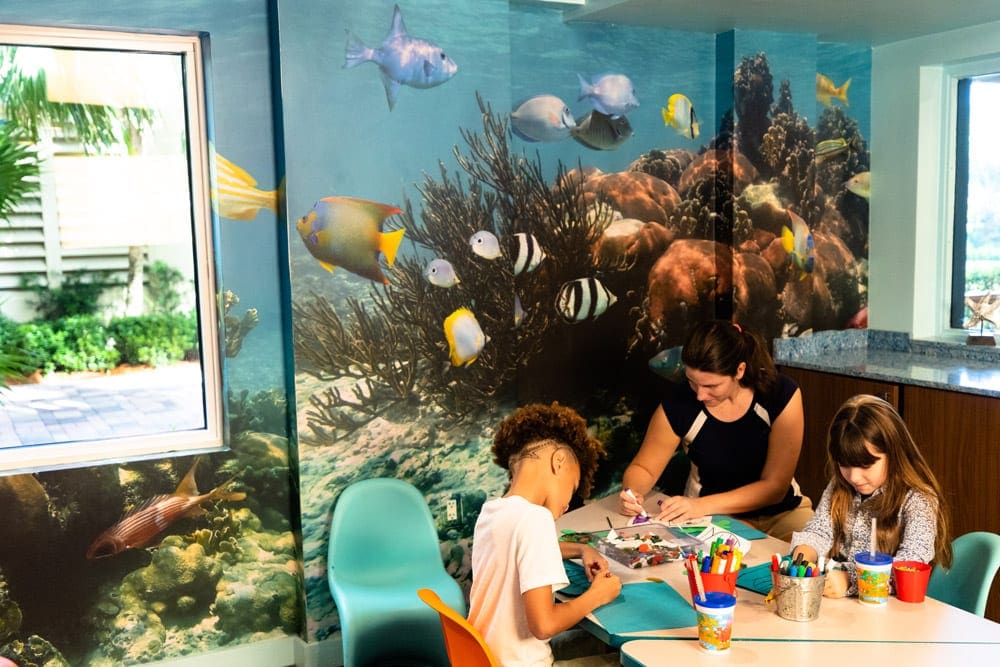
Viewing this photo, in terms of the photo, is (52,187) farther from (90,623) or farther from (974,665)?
(974,665)

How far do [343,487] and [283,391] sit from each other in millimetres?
409

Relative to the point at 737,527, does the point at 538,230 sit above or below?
above

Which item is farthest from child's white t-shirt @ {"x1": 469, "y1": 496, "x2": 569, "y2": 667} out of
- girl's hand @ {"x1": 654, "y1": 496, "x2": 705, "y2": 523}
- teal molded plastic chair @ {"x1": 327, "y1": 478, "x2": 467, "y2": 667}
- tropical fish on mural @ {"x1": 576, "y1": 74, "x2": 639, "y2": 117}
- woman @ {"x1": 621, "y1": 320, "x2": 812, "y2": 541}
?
tropical fish on mural @ {"x1": 576, "y1": 74, "x2": 639, "y2": 117}

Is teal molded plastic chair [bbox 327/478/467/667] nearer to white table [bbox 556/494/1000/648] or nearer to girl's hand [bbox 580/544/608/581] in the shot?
girl's hand [bbox 580/544/608/581]

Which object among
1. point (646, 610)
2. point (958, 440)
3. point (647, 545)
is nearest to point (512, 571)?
point (646, 610)

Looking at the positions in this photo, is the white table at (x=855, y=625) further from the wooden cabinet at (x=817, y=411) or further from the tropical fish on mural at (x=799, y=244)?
the tropical fish on mural at (x=799, y=244)

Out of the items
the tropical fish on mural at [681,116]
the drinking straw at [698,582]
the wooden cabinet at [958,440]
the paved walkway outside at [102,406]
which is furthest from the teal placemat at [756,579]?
the tropical fish on mural at [681,116]

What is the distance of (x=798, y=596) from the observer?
6.72ft

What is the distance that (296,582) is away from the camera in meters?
Answer: 3.57

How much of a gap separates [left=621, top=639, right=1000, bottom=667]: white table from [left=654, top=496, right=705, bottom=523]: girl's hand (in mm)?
770

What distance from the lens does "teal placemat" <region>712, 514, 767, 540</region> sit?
2.63m

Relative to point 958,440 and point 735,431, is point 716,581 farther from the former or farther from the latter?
point 958,440

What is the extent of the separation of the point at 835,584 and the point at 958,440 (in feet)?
5.42

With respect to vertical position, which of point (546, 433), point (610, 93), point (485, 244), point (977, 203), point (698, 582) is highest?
point (610, 93)
